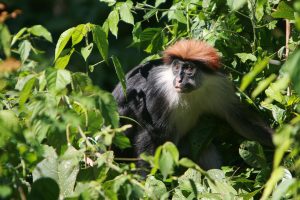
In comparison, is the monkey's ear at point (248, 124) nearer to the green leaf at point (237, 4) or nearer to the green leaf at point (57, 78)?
the green leaf at point (237, 4)

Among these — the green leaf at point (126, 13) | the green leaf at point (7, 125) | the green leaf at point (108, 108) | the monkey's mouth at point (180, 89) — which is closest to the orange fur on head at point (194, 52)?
the monkey's mouth at point (180, 89)

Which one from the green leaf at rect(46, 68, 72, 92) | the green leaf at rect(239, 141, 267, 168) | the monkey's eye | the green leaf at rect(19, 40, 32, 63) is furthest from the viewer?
the monkey's eye

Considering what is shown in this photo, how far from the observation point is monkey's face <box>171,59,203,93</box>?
214 inches

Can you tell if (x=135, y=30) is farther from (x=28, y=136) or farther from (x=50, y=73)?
(x=28, y=136)

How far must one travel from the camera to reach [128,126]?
3012 millimetres

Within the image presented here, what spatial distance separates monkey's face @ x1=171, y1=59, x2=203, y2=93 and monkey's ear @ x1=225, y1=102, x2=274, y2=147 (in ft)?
1.13

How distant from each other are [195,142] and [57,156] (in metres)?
2.13

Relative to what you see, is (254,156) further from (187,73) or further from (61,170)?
(61,170)

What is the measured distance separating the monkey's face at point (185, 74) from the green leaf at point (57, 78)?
2.28m

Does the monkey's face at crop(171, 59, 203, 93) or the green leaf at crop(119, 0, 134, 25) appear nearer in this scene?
the green leaf at crop(119, 0, 134, 25)

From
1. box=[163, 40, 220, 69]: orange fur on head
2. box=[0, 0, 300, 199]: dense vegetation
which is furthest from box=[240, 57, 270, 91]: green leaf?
box=[163, 40, 220, 69]: orange fur on head

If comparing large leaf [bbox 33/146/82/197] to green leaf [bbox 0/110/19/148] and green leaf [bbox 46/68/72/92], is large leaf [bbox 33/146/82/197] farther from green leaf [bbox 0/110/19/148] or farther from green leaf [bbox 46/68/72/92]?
green leaf [bbox 0/110/19/148]

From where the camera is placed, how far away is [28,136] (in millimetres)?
2838

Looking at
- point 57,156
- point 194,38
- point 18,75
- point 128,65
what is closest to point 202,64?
point 194,38
